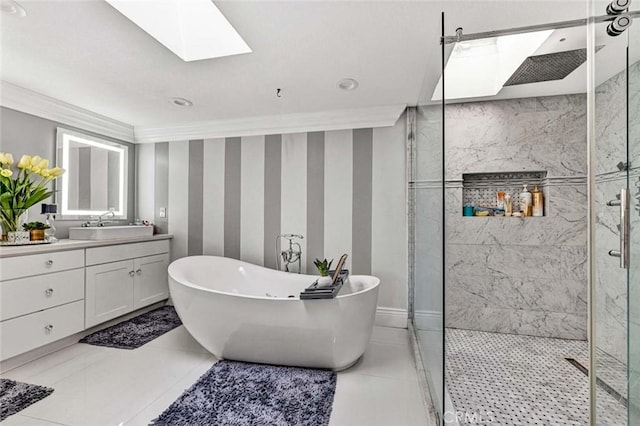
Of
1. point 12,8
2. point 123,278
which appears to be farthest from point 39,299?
point 12,8

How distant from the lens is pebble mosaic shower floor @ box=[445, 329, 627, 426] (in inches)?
62.6

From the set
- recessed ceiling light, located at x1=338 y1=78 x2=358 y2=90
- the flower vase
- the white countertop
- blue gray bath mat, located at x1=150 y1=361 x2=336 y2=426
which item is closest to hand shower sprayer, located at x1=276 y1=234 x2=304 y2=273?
blue gray bath mat, located at x1=150 y1=361 x2=336 y2=426

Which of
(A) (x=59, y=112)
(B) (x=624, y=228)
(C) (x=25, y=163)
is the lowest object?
(B) (x=624, y=228)

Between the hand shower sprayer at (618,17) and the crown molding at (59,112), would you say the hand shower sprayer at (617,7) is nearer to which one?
the hand shower sprayer at (618,17)

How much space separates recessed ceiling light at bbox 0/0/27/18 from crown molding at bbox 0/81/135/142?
1231 millimetres

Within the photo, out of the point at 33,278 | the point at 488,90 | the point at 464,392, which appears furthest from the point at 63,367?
the point at 488,90

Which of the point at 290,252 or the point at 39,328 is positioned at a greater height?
the point at 290,252

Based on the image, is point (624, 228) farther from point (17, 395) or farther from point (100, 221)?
point (100, 221)

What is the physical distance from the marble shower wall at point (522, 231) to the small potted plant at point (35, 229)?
352 centimetres

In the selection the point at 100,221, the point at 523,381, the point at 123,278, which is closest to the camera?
the point at 523,381

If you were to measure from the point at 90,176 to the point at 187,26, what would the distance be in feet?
7.38

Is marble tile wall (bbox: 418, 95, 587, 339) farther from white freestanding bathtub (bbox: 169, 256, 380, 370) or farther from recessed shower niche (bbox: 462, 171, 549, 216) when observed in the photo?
white freestanding bathtub (bbox: 169, 256, 380, 370)

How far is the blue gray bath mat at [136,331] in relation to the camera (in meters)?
2.51

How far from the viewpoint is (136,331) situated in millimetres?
2734
